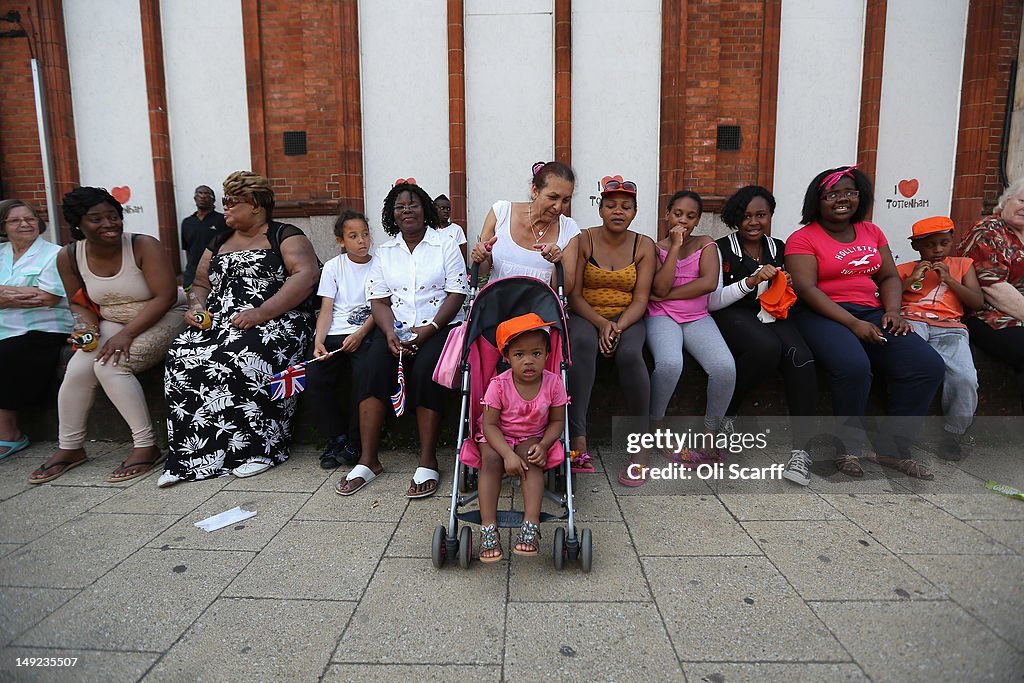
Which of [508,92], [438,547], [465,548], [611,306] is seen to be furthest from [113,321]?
[508,92]

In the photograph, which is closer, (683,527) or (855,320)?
(683,527)

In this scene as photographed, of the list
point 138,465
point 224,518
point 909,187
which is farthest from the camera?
point 909,187

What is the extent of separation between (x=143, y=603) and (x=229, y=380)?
181cm

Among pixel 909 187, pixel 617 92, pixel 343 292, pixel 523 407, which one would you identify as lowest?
pixel 523 407

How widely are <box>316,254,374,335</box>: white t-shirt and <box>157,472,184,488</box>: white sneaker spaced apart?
56.3 inches

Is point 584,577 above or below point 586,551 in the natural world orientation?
below

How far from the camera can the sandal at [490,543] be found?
104 inches

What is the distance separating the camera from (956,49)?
746 centimetres

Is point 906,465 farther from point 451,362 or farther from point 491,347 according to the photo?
point 451,362

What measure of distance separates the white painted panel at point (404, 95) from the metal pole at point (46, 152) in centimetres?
472

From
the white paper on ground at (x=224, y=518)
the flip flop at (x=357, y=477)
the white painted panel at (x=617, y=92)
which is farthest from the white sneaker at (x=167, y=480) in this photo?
the white painted panel at (x=617, y=92)

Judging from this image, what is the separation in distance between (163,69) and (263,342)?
6.59m

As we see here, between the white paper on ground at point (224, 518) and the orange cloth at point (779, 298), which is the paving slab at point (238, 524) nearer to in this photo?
the white paper on ground at point (224, 518)

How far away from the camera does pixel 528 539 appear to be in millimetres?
2703
